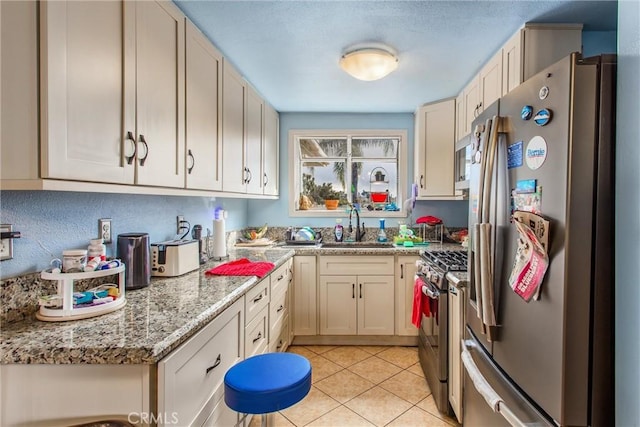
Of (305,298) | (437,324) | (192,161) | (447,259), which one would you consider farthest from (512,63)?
(305,298)

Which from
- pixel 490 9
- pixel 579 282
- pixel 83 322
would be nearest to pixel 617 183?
pixel 579 282

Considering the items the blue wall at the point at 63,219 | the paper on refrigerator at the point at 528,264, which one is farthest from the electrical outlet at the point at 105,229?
the paper on refrigerator at the point at 528,264

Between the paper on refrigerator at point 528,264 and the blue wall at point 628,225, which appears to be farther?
the paper on refrigerator at point 528,264

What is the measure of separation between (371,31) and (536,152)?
1245 mm

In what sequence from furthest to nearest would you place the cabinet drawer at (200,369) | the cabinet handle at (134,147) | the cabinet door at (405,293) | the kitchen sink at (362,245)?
the kitchen sink at (362,245) → the cabinet door at (405,293) → the cabinet handle at (134,147) → the cabinet drawer at (200,369)

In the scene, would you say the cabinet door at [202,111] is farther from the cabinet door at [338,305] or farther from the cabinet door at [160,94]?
the cabinet door at [338,305]

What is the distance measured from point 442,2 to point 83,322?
206 centimetres

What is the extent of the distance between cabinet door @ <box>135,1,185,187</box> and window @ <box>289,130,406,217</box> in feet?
6.86

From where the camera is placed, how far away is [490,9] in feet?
5.36

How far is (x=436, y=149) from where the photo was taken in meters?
3.13

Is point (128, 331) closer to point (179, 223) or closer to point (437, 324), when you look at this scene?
point (179, 223)

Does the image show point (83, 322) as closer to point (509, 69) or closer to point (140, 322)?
point (140, 322)

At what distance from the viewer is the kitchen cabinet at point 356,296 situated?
2947 mm

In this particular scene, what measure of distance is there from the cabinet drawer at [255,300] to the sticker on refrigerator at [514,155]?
1.37 m
